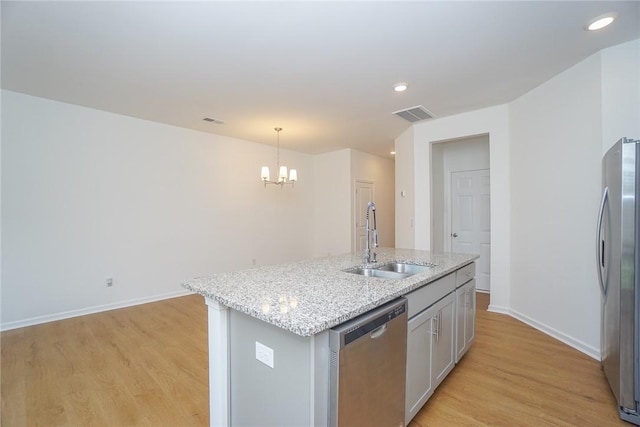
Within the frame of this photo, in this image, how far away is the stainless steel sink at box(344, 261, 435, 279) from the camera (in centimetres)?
220

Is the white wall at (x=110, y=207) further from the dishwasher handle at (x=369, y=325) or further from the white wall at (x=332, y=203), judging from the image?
the dishwasher handle at (x=369, y=325)

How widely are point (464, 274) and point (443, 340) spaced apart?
2.17ft

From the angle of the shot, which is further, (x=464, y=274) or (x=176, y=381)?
(x=464, y=274)

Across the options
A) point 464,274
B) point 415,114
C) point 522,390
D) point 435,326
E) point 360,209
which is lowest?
point 522,390

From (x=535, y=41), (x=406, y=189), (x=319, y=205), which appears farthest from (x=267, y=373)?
(x=319, y=205)

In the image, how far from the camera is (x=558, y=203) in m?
3.06

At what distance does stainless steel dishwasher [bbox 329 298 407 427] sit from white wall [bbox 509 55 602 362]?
236cm

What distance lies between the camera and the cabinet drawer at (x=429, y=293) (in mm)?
1710

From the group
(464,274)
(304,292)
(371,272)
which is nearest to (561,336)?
(464,274)

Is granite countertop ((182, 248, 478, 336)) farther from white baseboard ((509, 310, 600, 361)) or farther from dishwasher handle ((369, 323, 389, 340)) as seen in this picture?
white baseboard ((509, 310, 600, 361))

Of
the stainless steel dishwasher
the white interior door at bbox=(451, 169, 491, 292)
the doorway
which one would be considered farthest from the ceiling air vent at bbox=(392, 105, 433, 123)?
the stainless steel dishwasher

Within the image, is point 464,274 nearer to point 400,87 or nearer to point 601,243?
point 601,243

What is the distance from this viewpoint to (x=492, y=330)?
3219 millimetres

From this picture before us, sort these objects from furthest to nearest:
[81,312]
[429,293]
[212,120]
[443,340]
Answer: [212,120] < [81,312] < [443,340] < [429,293]
